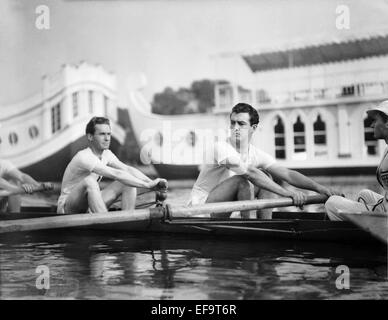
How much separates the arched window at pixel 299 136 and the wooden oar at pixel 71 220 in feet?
12.3

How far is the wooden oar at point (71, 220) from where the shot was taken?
235cm

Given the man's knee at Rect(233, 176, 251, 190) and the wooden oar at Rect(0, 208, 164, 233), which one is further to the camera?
the man's knee at Rect(233, 176, 251, 190)

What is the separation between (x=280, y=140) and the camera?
6543 mm

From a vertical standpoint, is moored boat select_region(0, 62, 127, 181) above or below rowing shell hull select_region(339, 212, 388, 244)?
above

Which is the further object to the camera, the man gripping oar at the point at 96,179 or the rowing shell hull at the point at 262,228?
the man gripping oar at the point at 96,179

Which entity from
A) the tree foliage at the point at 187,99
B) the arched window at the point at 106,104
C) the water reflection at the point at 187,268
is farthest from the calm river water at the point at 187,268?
the tree foliage at the point at 187,99

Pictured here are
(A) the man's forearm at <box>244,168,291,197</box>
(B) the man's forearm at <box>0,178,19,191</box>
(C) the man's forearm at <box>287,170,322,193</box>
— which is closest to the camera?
(A) the man's forearm at <box>244,168,291,197</box>

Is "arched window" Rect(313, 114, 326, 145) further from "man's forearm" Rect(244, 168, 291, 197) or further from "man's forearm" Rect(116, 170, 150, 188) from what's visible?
"man's forearm" Rect(116, 170, 150, 188)

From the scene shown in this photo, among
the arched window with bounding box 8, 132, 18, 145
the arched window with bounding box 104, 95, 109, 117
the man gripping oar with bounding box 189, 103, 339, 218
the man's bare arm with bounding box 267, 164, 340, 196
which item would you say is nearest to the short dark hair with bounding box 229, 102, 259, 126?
the man gripping oar with bounding box 189, 103, 339, 218

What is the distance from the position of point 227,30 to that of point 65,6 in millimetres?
1240

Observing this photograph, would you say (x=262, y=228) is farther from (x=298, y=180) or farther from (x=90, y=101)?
(x=90, y=101)

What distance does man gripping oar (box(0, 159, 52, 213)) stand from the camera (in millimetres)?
3550

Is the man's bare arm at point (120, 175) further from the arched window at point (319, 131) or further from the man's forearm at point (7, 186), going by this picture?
the arched window at point (319, 131)

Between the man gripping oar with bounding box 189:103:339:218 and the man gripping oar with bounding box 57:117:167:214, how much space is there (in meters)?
0.31
